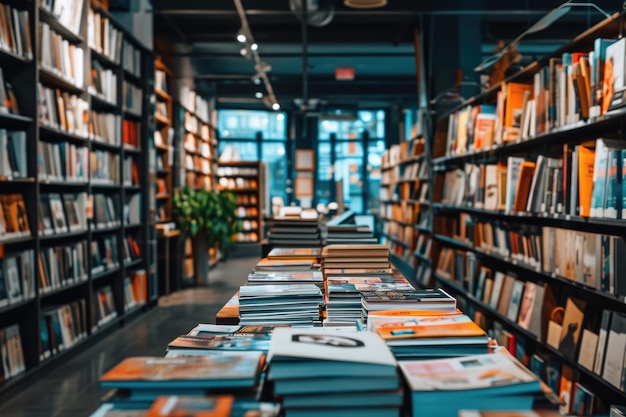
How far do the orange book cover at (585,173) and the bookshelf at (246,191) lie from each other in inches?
545

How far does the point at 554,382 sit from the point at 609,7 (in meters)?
5.44

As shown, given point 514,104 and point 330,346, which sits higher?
point 514,104

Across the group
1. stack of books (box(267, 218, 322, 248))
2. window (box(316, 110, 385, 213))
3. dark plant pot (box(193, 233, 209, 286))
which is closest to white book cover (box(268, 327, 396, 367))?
stack of books (box(267, 218, 322, 248))

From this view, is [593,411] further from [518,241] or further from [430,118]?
[430,118]

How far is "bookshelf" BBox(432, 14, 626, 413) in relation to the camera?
312 cm

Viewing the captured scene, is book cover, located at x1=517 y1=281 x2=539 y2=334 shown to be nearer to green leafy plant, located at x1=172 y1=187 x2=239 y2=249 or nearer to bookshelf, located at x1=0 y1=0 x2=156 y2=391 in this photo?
bookshelf, located at x1=0 y1=0 x2=156 y2=391

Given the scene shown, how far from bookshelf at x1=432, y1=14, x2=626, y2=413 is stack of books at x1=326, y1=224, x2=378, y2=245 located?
104cm

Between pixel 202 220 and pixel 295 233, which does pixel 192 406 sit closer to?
pixel 295 233

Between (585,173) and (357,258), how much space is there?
4.24 ft

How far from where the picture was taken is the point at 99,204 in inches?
243

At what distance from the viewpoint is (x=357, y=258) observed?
2.99 metres

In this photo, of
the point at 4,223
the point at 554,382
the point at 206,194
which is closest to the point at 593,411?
the point at 554,382

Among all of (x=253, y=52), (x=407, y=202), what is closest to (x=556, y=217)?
(x=253, y=52)

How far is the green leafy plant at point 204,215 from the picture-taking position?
9.39 m
